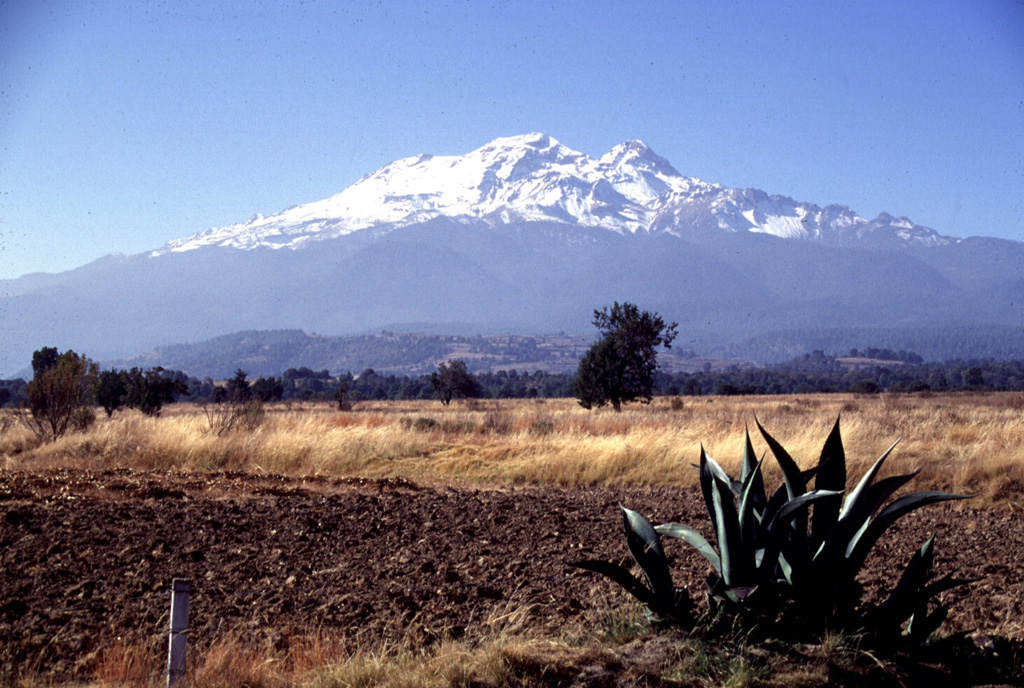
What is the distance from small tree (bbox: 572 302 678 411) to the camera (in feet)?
94.4

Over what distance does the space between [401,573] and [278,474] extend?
245 inches

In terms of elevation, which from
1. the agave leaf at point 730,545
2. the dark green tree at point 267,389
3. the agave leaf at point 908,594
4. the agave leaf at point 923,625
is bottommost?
the dark green tree at point 267,389

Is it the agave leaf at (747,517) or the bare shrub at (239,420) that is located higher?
the agave leaf at (747,517)

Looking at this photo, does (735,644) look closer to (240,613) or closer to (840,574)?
(840,574)

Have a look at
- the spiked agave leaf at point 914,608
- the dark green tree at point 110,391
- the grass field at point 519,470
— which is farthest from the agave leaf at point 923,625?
the dark green tree at point 110,391

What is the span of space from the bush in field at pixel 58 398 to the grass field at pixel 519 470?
33 centimetres

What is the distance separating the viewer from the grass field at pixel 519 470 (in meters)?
3.86

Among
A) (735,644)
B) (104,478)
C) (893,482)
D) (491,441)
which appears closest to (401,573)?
(735,644)

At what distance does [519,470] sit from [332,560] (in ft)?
19.9

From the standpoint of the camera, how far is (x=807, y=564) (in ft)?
13.4

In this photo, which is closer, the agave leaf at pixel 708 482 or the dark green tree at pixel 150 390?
the agave leaf at pixel 708 482

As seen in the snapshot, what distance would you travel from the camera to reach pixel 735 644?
400 centimetres

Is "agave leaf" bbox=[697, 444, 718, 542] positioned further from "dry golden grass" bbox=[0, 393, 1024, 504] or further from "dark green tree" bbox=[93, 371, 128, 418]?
"dark green tree" bbox=[93, 371, 128, 418]

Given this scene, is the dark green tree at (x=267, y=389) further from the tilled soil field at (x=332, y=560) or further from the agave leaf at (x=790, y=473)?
the agave leaf at (x=790, y=473)
